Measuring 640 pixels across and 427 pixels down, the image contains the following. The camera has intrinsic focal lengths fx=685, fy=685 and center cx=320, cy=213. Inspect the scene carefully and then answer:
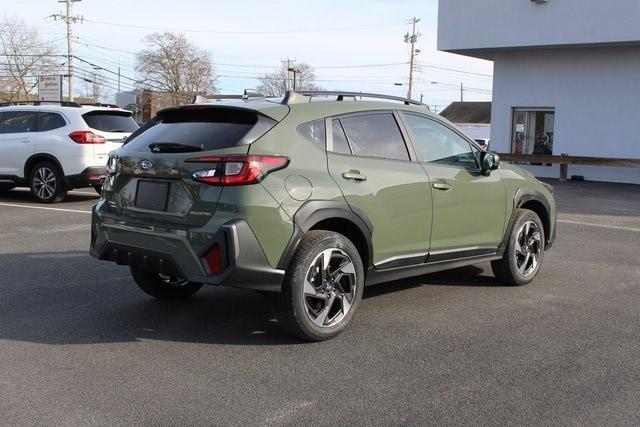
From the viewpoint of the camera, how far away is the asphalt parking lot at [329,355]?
3770 mm

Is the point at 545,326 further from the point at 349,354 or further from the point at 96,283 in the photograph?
the point at 96,283

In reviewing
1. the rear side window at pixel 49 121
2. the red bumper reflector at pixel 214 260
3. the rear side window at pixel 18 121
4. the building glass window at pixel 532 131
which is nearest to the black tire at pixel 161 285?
the red bumper reflector at pixel 214 260

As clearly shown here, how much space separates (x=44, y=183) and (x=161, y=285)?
7.95 m

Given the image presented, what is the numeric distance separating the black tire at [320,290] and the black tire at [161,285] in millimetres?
1523

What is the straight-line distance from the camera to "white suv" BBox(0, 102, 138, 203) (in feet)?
40.9

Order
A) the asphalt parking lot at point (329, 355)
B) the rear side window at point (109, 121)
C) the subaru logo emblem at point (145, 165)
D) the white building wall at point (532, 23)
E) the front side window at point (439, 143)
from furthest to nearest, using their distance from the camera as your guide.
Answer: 1. the white building wall at point (532, 23)
2. the rear side window at point (109, 121)
3. the front side window at point (439, 143)
4. the subaru logo emblem at point (145, 165)
5. the asphalt parking lot at point (329, 355)

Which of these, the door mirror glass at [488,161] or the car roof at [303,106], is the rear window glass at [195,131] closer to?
the car roof at [303,106]

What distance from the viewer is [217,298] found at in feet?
20.0

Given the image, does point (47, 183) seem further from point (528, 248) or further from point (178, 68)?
point (178, 68)

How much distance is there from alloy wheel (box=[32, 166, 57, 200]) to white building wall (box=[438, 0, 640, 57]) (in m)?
14.5

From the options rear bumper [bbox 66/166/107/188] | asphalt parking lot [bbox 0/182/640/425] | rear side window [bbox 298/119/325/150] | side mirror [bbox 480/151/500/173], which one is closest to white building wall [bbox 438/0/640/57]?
rear bumper [bbox 66/166/107/188]

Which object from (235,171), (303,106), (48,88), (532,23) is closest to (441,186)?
(303,106)

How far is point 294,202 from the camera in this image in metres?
4.67

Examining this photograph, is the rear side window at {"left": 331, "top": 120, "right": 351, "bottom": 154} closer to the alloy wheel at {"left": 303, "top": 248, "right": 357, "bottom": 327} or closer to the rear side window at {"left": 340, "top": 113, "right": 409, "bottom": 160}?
the rear side window at {"left": 340, "top": 113, "right": 409, "bottom": 160}
